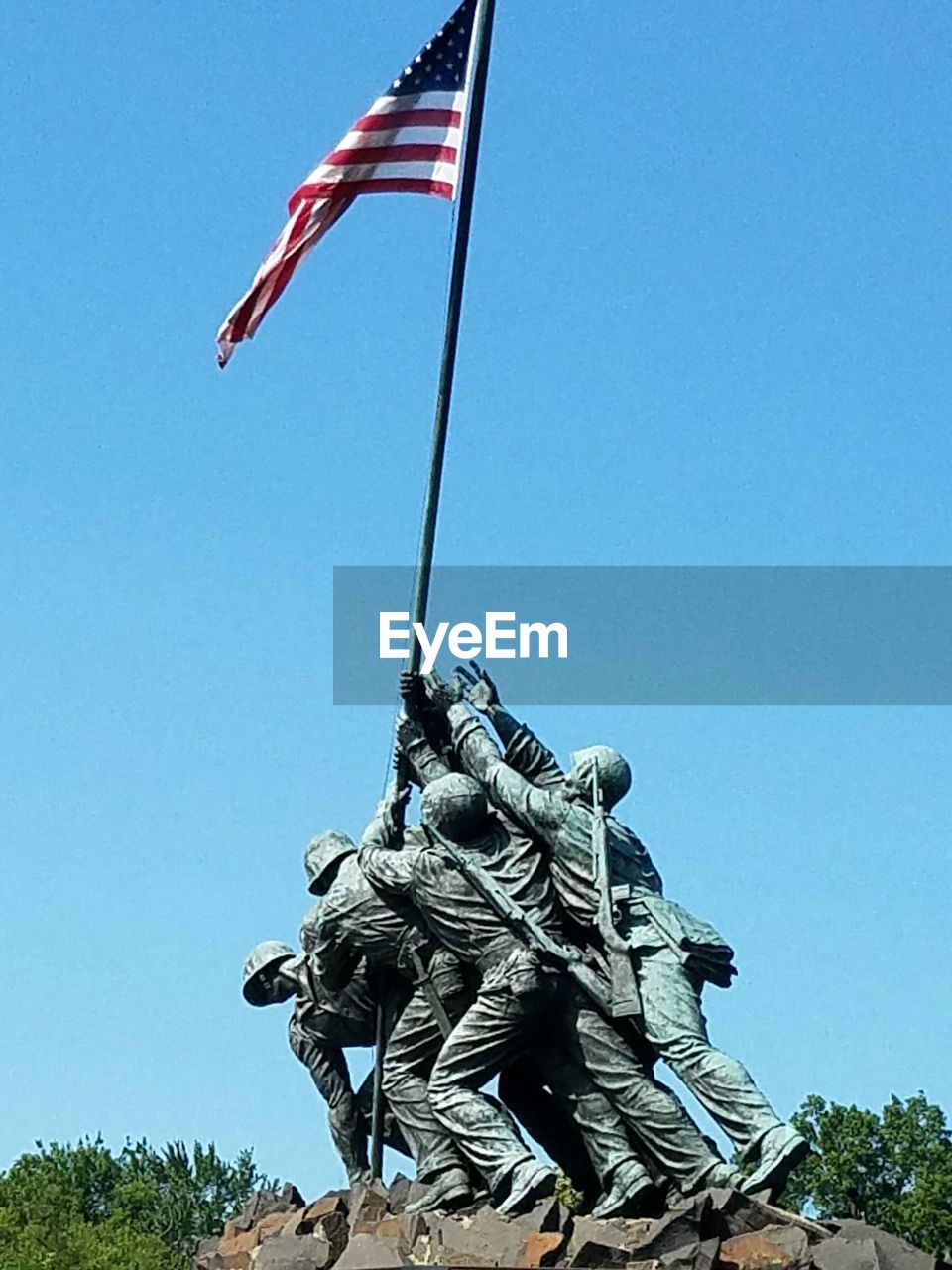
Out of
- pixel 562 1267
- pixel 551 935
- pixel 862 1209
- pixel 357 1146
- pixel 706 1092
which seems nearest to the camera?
pixel 562 1267

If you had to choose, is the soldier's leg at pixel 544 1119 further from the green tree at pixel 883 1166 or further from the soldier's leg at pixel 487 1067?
the green tree at pixel 883 1166

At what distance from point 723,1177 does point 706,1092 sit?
0.50 m

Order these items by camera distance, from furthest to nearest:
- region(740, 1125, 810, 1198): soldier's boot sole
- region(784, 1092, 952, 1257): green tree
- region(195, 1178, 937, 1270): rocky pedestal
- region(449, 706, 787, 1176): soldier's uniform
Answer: region(784, 1092, 952, 1257): green tree < region(449, 706, 787, 1176): soldier's uniform < region(740, 1125, 810, 1198): soldier's boot sole < region(195, 1178, 937, 1270): rocky pedestal

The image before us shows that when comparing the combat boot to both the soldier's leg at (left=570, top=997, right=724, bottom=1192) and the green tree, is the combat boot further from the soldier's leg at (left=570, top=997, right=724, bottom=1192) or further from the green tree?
the green tree

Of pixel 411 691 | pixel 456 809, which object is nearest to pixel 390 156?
pixel 411 691

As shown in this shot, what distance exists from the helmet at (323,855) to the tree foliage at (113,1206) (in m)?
22.3

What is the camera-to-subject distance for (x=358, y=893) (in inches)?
615

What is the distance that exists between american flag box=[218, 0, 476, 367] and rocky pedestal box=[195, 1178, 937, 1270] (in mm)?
6540

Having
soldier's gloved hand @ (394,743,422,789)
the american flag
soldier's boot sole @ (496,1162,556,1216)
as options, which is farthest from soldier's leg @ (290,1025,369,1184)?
the american flag

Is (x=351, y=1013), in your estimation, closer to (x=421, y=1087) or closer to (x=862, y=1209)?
(x=421, y=1087)

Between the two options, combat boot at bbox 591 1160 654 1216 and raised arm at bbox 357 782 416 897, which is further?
raised arm at bbox 357 782 416 897

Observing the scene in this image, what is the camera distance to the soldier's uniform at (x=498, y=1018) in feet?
47.3

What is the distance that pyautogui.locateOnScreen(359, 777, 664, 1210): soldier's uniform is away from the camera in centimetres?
1442

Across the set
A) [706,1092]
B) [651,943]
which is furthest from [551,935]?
[706,1092]
